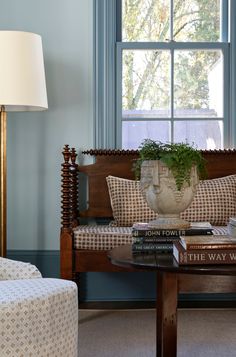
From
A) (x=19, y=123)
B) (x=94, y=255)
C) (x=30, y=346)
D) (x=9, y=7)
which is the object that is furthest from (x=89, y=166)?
(x=30, y=346)

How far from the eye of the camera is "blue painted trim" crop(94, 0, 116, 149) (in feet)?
13.8

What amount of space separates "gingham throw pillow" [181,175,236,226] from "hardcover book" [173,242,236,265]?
1.81m

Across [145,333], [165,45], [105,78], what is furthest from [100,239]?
[165,45]

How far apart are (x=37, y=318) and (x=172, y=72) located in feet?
8.68

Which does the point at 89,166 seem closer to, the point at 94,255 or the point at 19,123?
the point at 19,123

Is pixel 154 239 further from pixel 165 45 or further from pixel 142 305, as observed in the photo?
pixel 165 45

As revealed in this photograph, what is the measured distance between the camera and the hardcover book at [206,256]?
2.04 metres

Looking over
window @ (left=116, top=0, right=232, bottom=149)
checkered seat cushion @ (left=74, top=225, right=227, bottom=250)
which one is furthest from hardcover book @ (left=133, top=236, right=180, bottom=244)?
window @ (left=116, top=0, right=232, bottom=149)

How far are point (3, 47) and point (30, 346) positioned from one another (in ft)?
6.65

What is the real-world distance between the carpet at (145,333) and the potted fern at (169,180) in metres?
0.83

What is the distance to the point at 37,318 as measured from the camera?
205 cm

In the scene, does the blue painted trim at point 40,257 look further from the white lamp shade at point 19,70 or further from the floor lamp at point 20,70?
the white lamp shade at point 19,70

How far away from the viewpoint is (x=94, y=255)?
3.48 metres

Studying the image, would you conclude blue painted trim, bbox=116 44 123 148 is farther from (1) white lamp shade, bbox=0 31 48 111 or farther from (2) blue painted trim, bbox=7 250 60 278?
(2) blue painted trim, bbox=7 250 60 278
